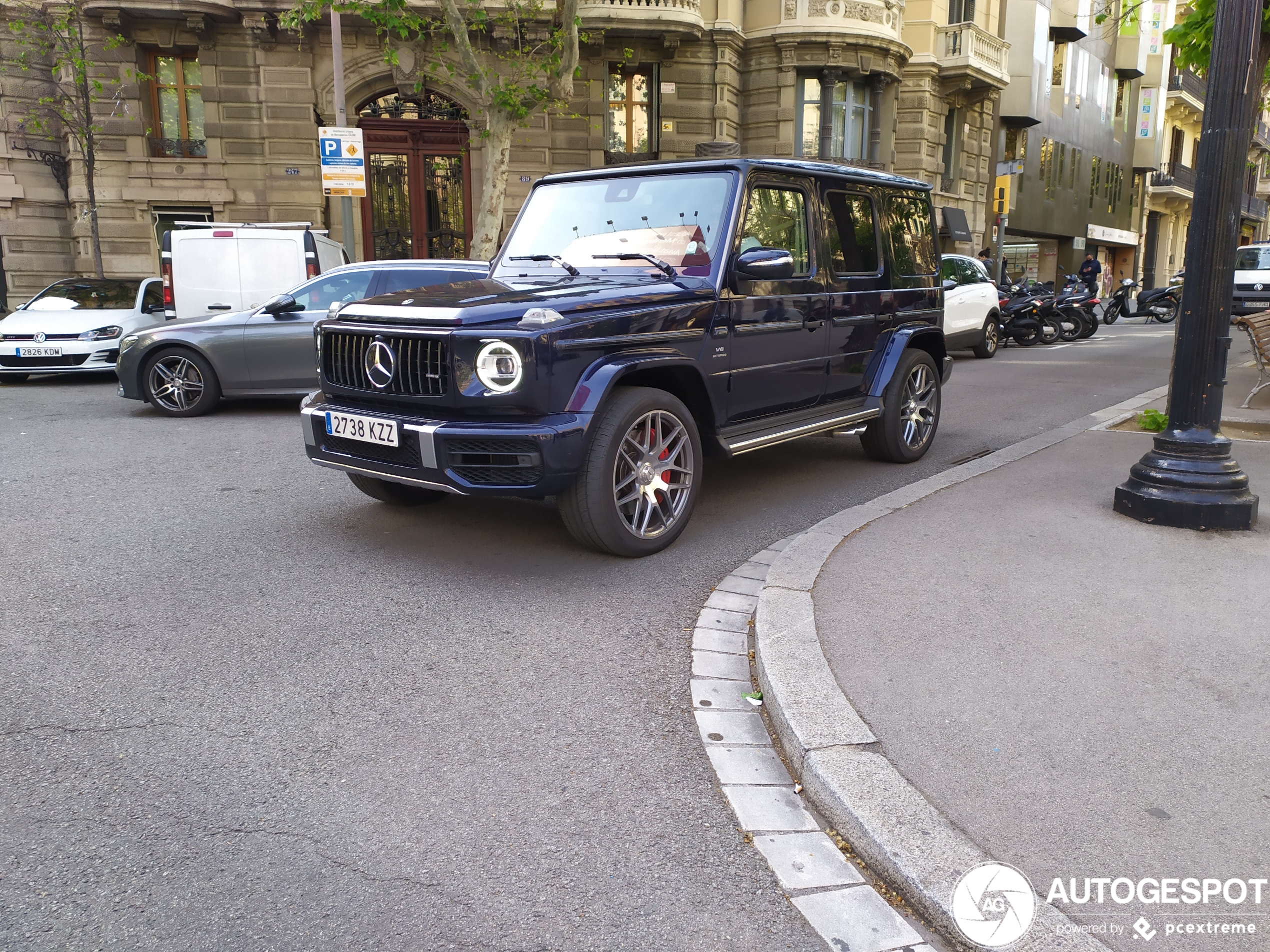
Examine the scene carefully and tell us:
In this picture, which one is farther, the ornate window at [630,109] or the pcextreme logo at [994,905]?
the ornate window at [630,109]

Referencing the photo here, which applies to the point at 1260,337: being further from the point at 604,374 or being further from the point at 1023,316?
the point at 1023,316

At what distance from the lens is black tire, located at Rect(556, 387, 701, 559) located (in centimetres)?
465

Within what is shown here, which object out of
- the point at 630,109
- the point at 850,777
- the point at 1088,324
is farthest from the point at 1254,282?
the point at 850,777

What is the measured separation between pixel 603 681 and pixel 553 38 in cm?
1836

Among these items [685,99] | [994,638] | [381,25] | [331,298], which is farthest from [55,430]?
[685,99]

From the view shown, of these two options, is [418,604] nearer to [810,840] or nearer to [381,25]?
[810,840]

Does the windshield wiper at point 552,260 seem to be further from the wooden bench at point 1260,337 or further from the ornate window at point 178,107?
the ornate window at point 178,107

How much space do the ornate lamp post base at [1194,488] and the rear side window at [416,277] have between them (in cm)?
643

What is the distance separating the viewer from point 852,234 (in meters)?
6.59

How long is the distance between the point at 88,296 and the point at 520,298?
11.8 meters

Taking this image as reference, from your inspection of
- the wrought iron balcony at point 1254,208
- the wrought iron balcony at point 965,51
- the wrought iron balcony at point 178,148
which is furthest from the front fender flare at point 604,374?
the wrought iron balcony at point 1254,208

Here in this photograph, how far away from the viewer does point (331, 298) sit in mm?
10070

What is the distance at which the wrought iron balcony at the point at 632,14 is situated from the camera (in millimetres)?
21812

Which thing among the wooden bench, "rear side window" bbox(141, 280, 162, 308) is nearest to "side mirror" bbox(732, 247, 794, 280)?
the wooden bench
